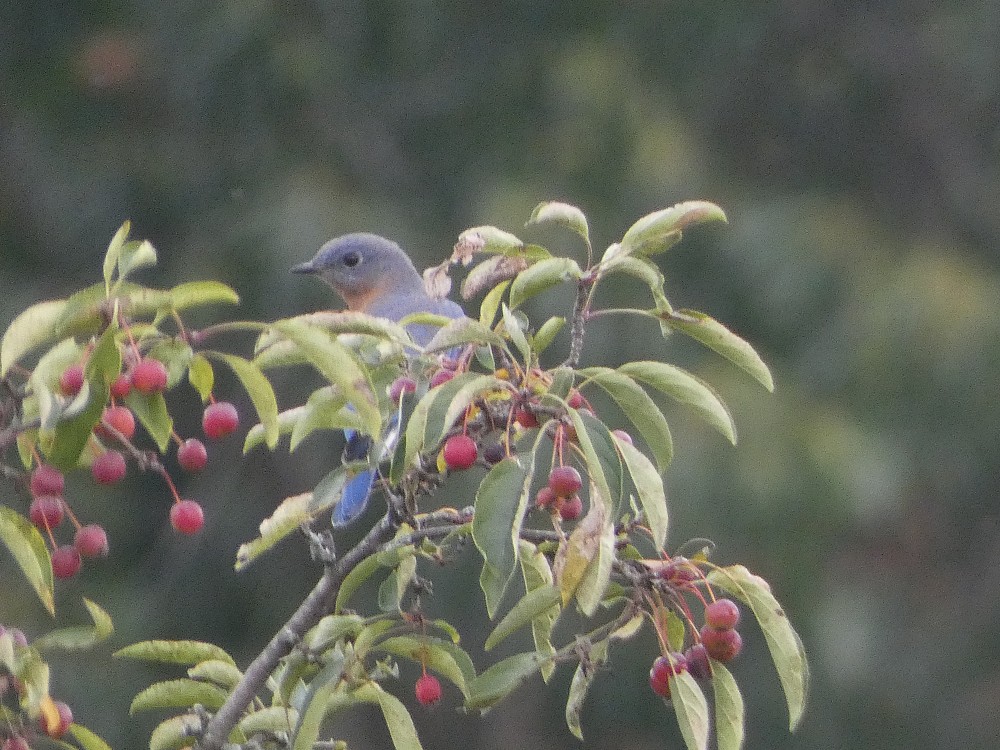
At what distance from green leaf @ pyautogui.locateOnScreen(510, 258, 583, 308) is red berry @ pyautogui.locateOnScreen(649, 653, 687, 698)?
0.42 metres

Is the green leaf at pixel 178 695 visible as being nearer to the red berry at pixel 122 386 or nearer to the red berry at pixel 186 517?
the red berry at pixel 186 517

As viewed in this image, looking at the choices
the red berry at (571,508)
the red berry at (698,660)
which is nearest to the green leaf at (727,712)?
the red berry at (698,660)

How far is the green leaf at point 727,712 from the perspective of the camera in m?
1.93

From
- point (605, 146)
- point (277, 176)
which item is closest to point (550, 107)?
point (605, 146)

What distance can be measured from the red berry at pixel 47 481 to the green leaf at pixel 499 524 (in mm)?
454

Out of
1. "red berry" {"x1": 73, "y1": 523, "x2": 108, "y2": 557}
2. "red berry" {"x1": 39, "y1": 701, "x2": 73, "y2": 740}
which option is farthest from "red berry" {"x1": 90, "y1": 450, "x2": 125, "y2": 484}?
"red berry" {"x1": 39, "y1": 701, "x2": 73, "y2": 740}

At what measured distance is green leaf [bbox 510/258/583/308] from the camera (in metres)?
1.94

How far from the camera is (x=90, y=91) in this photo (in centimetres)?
800

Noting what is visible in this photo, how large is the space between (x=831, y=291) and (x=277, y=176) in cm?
236

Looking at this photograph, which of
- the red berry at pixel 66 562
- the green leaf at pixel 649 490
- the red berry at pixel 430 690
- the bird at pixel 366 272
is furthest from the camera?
the bird at pixel 366 272

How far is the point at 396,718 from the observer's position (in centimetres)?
202

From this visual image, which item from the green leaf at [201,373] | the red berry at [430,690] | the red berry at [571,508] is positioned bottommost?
the red berry at [430,690]

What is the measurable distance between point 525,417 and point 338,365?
0.29 m

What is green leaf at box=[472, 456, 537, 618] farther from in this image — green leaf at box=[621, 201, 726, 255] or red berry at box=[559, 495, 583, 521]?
green leaf at box=[621, 201, 726, 255]
